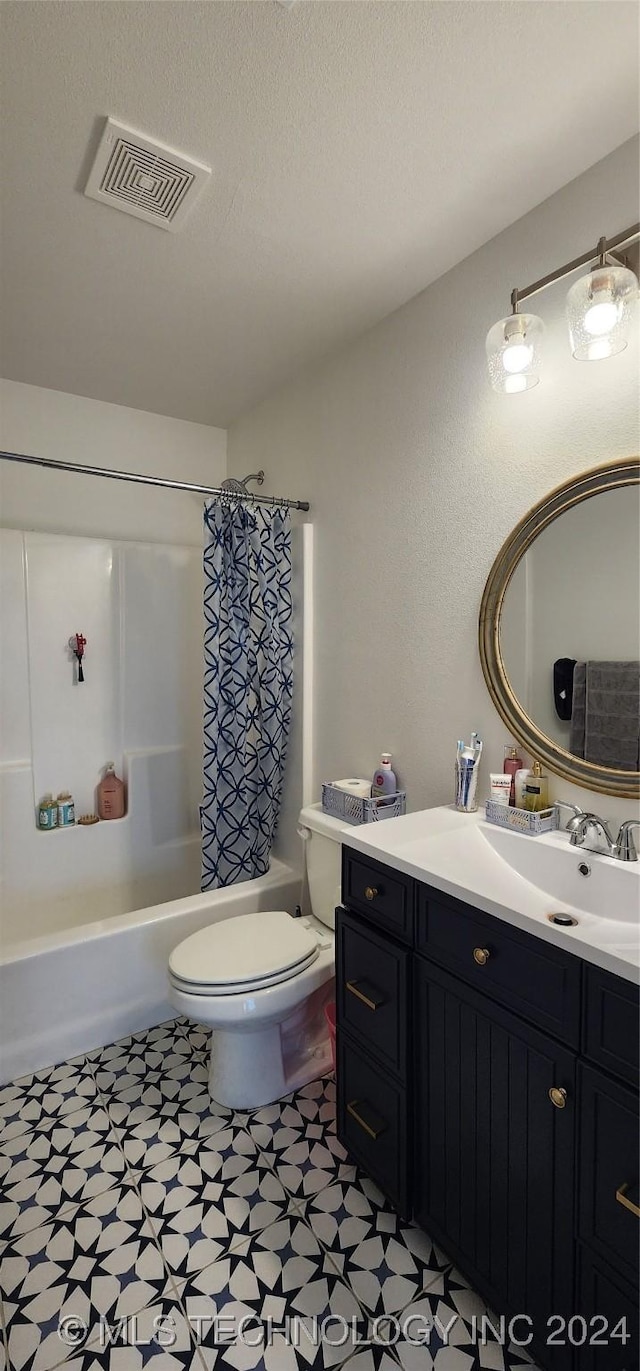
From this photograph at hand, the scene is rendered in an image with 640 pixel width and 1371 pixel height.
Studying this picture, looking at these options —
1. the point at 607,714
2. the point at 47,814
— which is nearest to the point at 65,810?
the point at 47,814

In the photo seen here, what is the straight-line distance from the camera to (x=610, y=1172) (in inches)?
35.7

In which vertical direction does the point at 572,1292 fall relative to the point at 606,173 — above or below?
below

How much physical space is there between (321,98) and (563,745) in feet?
4.65

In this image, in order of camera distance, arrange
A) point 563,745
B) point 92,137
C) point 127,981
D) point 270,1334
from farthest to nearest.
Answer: point 127,981 < point 563,745 < point 92,137 < point 270,1334

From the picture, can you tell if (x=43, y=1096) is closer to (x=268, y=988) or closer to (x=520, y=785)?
(x=268, y=988)

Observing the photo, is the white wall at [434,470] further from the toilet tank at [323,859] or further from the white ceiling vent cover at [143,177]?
the white ceiling vent cover at [143,177]

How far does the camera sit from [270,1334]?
117 cm

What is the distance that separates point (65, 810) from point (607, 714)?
80.9 inches

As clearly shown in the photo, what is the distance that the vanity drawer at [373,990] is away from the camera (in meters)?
1.31

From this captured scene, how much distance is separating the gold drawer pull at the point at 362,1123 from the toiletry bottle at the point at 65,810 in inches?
60.0

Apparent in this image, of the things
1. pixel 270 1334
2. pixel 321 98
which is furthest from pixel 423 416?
pixel 270 1334

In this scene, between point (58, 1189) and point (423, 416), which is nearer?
point (58, 1189)

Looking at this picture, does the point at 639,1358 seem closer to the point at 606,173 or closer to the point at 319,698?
the point at 319,698

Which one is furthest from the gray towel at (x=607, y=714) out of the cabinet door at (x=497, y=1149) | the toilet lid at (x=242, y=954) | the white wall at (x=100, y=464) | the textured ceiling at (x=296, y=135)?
the white wall at (x=100, y=464)
